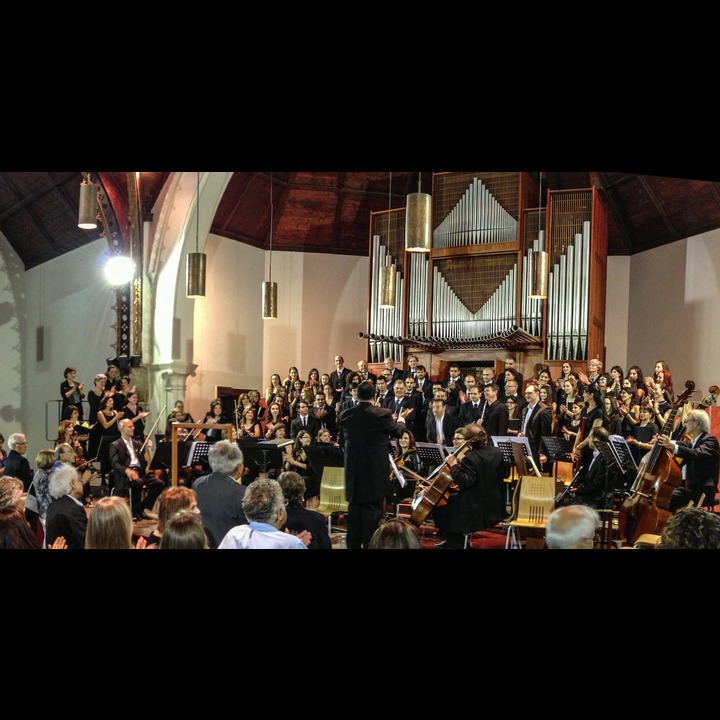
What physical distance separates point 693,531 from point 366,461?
2861mm

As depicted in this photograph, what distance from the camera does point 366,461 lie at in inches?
236

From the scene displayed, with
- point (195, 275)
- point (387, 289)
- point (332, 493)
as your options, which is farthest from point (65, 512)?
point (387, 289)

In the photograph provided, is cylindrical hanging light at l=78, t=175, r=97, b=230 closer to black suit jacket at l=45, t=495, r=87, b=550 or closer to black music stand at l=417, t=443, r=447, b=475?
black music stand at l=417, t=443, r=447, b=475

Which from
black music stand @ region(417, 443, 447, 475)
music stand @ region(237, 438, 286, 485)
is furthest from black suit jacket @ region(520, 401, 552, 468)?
music stand @ region(237, 438, 286, 485)

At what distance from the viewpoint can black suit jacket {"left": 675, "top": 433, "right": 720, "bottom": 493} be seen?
6141mm

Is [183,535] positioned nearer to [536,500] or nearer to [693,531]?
[693,531]

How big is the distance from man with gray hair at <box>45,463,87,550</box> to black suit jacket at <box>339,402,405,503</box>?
1987 millimetres

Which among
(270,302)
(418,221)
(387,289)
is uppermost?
(418,221)

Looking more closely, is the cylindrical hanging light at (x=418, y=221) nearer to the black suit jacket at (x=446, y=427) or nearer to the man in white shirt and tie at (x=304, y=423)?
the black suit jacket at (x=446, y=427)

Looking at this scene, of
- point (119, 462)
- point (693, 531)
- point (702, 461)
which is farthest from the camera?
point (119, 462)
